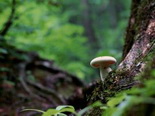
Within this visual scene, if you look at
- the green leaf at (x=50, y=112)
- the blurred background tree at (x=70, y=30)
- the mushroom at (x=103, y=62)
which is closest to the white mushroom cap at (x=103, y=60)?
the mushroom at (x=103, y=62)

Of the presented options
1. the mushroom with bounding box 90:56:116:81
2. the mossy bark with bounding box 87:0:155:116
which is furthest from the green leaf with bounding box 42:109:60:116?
the mushroom with bounding box 90:56:116:81

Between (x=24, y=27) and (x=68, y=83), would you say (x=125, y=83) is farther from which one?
(x=68, y=83)

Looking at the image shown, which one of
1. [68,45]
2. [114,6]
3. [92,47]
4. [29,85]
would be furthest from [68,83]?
[114,6]

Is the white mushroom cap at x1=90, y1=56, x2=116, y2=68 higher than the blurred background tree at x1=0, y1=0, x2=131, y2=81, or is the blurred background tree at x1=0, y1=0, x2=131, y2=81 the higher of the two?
the blurred background tree at x1=0, y1=0, x2=131, y2=81

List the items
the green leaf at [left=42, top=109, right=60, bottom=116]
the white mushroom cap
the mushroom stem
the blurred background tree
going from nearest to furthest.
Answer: the green leaf at [left=42, top=109, right=60, bottom=116], the white mushroom cap, the mushroom stem, the blurred background tree

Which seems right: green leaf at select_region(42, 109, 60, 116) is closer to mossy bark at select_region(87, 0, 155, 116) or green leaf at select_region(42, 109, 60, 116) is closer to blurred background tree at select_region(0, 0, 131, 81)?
mossy bark at select_region(87, 0, 155, 116)

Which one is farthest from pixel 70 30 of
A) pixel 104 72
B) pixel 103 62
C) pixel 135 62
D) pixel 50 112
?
pixel 50 112

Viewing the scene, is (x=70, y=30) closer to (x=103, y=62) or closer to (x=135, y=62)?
(x=103, y=62)

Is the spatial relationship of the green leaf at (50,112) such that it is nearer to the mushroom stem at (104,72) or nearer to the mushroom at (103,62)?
the mushroom at (103,62)

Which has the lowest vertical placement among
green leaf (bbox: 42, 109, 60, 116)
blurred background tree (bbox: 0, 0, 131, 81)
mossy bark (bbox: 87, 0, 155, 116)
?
green leaf (bbox: 42, 109, 60, 116)
